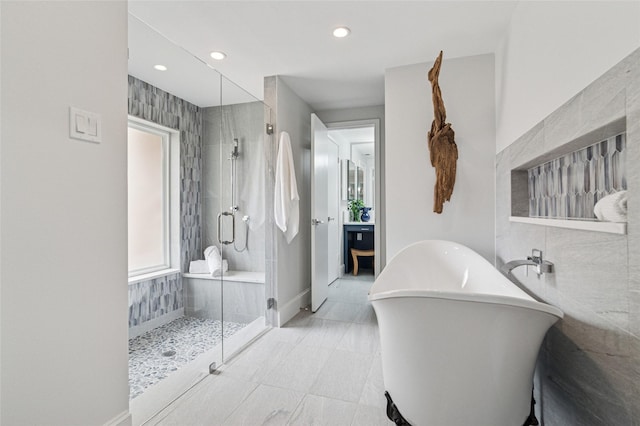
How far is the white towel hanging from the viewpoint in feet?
9.20

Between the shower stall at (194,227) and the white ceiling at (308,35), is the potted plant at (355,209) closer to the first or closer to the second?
the white ceiling at (308,35)

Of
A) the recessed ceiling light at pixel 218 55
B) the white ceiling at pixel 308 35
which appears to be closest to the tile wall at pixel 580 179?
the white ceiling at pixel 308 35

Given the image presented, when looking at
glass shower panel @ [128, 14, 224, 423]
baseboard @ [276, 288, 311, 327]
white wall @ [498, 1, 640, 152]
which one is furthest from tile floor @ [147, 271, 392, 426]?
white wall @ [498, 1, 640, 152]

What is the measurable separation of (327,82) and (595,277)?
2705mm

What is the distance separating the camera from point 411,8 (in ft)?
6.17

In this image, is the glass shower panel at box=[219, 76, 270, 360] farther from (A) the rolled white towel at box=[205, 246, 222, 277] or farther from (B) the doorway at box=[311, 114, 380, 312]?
(B) the doorway at box=[311, 114, 380, 312]

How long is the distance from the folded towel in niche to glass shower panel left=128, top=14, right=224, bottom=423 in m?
2.21

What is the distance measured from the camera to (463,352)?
1123mm

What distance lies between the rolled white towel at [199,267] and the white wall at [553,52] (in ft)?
7.71

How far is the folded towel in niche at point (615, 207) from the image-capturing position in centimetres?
91

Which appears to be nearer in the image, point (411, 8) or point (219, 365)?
point (411, 8)

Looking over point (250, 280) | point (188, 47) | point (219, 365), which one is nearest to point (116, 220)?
point (219, 365)

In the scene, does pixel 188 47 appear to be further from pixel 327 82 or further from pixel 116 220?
pixel 116 220

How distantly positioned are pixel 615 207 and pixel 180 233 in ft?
7.54
